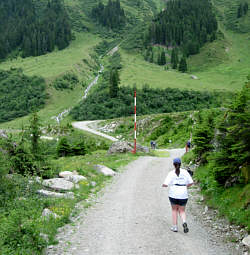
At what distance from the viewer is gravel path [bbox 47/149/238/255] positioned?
725 cm

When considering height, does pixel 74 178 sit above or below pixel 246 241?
below

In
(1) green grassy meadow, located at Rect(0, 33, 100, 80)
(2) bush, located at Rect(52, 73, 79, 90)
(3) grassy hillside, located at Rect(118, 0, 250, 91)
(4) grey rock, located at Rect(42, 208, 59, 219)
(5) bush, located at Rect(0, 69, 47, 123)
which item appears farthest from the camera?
(1) green grassy meadow, located at Rect(0, 33, 100, 80)

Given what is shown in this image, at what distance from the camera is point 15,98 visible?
350ft

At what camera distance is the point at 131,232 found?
331 inches

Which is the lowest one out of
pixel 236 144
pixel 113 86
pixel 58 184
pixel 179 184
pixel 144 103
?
pixel 144 103

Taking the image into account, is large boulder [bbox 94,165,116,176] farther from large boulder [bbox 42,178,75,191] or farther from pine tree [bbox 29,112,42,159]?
large boulder [bbox 42,178,75,191]

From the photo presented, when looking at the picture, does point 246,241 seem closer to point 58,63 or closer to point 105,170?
point 105,170

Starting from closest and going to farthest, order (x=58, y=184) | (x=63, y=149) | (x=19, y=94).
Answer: (x=58, y=184), (x=63, y=149), (x=19, y=94)

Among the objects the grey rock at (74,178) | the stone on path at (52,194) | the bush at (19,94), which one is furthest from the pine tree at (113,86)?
the stone on path at (52,194)

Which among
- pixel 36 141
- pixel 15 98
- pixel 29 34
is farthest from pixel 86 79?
pixel 36 141

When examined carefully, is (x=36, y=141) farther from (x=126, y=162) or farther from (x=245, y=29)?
(x=245, y=29)

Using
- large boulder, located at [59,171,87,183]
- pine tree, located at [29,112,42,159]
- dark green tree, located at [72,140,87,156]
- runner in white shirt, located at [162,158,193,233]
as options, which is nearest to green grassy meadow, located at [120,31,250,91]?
dark green tree, located at [72,140,87,156]

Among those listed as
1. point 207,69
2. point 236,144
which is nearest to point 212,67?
point 207,69

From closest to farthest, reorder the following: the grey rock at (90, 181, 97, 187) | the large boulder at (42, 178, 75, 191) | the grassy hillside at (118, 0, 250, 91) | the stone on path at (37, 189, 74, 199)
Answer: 1. the stone on path at (37, 189, 74, 199)
2. the large boulder at (42, 178, 75, 191)
3. the grey rock at (90, 181, 97, 187)
4. the grassy hillside at (118, 0, 250, 91)
